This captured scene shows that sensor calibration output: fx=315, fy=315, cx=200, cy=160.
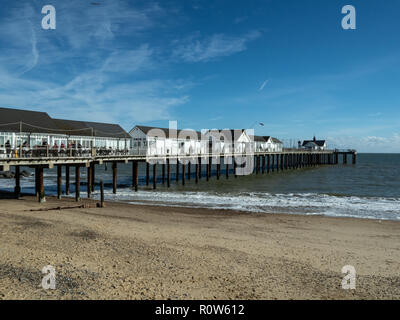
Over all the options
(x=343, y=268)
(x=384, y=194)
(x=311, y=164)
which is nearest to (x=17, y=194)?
(x=343, y=268)

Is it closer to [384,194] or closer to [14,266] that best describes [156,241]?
[14,266]

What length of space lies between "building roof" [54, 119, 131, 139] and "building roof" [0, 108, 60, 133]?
4.88ft

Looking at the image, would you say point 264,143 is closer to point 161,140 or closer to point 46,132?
point 161,140

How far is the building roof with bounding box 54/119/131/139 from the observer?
28283mm

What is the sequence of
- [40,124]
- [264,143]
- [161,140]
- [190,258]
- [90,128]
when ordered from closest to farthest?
[190,258] < [40,124] < [90,128] < [161,140] < [264,143]

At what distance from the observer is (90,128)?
2783 cm

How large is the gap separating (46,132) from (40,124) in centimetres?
137

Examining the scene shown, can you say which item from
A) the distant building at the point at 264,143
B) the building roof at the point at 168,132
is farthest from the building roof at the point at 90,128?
the distant building at the point at 264,143

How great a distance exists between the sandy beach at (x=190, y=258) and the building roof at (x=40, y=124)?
10384 millimetres

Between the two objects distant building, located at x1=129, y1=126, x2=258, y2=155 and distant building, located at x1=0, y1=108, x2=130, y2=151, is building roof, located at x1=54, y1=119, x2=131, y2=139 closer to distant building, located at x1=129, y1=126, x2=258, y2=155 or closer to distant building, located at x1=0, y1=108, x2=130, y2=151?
distant building, located at x1=0, y1=108, x2=130, y2=151

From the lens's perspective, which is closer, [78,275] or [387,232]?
[78,275]

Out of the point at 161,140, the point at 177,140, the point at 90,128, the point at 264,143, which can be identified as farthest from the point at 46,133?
the point at 264,143

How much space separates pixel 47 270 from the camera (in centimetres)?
766

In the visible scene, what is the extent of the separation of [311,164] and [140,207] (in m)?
64.7
